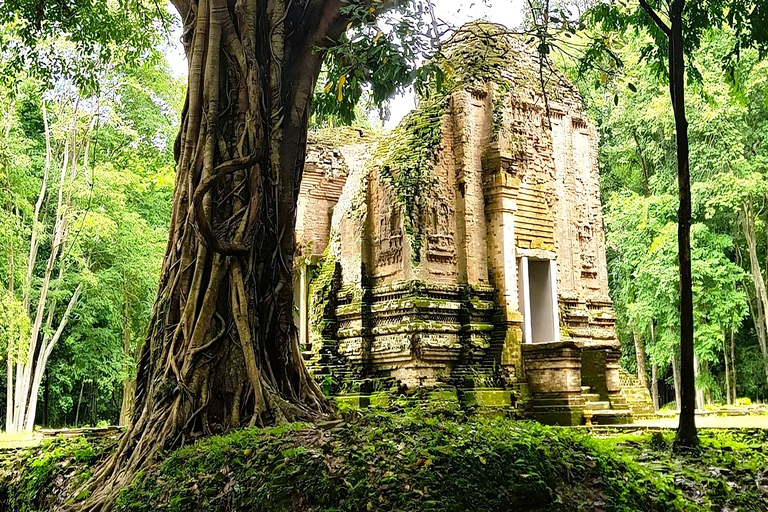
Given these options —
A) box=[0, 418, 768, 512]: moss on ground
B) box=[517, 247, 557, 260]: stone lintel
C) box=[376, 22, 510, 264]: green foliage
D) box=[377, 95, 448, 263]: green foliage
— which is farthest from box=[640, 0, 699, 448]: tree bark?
box=[517, 247, 557, 260]: stone lintel

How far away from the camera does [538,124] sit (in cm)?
1481

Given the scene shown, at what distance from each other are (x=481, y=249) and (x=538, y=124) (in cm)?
311

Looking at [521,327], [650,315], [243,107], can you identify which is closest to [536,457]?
[243,107]

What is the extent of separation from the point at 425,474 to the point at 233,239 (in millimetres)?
2893

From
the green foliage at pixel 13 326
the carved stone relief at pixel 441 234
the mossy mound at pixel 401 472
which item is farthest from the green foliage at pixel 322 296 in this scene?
the mossy mound at pixel 401 472

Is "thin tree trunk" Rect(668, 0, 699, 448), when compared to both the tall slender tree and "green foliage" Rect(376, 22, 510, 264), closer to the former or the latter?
the tall slender tree

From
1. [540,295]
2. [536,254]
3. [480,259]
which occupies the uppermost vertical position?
[536,254]

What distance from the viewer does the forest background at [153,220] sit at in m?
18.2

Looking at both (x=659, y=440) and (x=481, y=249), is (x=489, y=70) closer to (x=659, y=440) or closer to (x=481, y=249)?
(x=481, y=249)

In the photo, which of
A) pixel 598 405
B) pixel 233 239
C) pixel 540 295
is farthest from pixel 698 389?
pixel 233 239

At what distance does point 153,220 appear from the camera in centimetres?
2302

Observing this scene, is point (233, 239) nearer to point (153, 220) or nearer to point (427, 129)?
point (427, 129)

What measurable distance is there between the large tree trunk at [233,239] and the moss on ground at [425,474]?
61 centimetres

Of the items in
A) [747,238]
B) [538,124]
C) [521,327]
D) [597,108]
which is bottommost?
[521,327]
